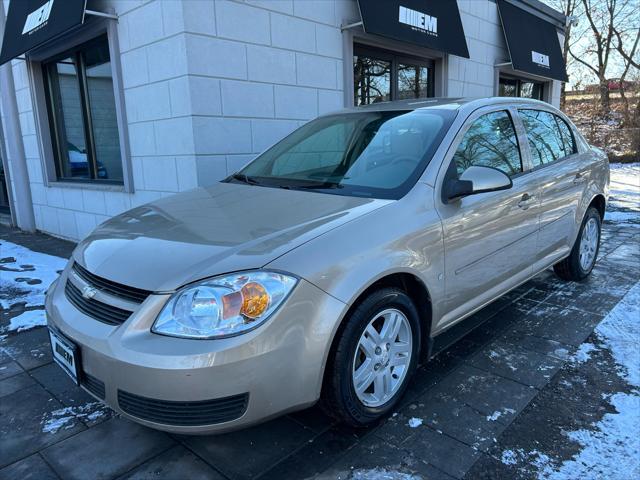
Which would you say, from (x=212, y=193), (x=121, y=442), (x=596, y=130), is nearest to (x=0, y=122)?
(x=212, y=193)

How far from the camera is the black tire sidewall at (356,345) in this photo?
2.14 meters

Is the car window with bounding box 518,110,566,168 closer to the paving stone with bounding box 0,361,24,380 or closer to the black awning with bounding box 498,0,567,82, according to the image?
the paving stone with bounding box 0,361,24,380

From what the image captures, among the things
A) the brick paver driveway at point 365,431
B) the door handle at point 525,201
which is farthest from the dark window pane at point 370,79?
the brick paver driveway at point 365,431

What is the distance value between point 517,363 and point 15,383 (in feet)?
10.3

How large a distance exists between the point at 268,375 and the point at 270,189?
1.37m

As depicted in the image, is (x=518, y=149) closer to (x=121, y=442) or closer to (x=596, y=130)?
(x=121, y=442)

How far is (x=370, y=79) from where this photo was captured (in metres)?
7.33

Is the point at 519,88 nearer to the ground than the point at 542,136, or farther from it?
farther from it

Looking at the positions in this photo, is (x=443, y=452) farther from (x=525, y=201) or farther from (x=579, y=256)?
(x=579, y=256)

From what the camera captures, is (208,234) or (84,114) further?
(84,114)

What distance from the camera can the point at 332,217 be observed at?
91.0 inches

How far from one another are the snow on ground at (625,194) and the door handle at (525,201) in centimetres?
554

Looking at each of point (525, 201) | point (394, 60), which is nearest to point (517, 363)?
point (525, 201)

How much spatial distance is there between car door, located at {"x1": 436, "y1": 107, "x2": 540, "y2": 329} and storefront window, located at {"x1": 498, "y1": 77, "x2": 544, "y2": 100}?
808 cm
